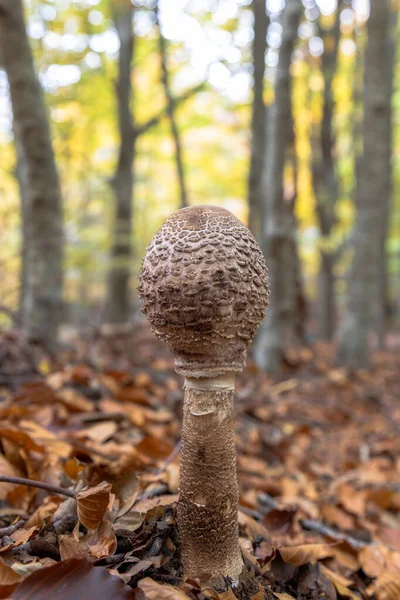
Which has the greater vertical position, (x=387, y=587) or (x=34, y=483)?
(x=34, y=483)

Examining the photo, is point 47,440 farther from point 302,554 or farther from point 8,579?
point 302,554

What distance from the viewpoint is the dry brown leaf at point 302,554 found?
1.97 metres

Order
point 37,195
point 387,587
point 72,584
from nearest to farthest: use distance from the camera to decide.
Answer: point 72,584
point 387,587
point 37,195

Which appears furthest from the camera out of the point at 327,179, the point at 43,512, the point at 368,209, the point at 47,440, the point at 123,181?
the point at 327,179

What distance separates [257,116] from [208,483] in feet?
25.9

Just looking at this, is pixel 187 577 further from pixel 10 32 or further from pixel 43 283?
pixel 10 32

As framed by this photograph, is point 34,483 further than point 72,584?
Yes

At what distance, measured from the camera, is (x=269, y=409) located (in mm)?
5414

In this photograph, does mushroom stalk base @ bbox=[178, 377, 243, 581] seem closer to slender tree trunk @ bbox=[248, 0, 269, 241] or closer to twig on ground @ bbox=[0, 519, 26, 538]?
twig on ground @ bbox=[0, 519, 26, 538]

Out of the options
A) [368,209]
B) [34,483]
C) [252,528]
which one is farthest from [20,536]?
[368,209]

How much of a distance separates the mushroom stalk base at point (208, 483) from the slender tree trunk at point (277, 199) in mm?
5173

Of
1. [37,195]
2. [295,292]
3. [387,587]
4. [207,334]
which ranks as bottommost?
[295,292]

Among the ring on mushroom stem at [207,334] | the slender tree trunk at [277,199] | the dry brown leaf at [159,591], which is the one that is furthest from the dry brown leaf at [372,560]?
the slender tree trunk at [277,199]

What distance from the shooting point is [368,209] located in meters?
8.24
